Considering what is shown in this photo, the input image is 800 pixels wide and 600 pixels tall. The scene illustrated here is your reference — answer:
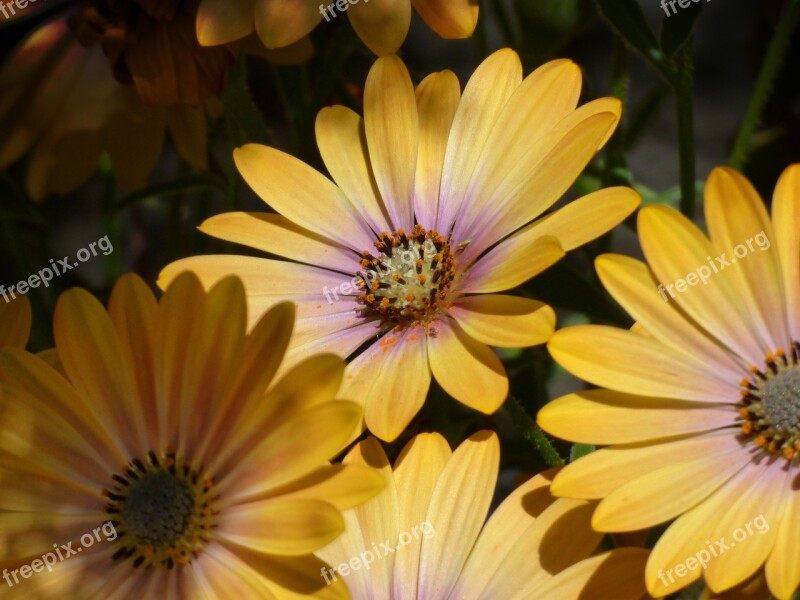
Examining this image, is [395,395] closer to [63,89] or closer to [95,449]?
[95,449]

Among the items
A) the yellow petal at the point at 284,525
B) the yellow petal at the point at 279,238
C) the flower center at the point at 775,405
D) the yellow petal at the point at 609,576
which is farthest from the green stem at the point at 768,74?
the yellow petal at the point at 284,525

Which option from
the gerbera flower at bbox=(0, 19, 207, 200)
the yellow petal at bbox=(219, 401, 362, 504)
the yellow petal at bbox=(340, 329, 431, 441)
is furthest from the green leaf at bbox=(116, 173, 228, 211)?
the yellow petal at bbox=(219, 401, 362, 504)

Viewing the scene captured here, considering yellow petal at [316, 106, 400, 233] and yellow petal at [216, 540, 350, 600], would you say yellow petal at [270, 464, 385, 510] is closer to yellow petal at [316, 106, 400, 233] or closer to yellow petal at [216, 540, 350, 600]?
yellow petal at [216, 540, 350, 600]

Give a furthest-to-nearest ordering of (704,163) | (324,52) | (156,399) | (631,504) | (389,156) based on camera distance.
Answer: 1. (704,163)
2. (324,52)
3. (389,156)
4. (156,399)
5. (631,504)

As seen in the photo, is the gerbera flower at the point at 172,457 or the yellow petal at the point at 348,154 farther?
the yellow petal at the point at 348,154

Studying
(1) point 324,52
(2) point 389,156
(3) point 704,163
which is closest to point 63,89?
(1) point 324,52

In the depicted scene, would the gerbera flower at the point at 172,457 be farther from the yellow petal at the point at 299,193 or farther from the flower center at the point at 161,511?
the yellow petal at the point at 299,193
